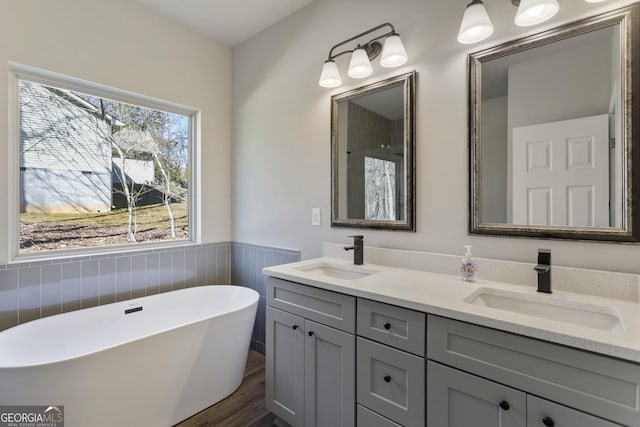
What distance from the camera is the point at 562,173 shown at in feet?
4.28

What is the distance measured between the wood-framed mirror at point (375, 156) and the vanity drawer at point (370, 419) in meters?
0.94

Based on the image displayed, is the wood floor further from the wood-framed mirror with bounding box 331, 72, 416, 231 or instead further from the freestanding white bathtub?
the wood-framed mirror with bounding box 331, 72, 416, 231

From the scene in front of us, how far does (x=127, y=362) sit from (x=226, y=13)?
2.53m

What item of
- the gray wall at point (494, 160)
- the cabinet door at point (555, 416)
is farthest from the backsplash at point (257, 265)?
the cabinet door at point (555, 416)

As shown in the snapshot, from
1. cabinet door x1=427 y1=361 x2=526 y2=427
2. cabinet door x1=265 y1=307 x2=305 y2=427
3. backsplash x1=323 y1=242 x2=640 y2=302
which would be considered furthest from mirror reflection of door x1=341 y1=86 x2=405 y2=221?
cabinet door x1=427 y1=361 x2=526 y2=427

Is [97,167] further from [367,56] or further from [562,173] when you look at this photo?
[562,173]

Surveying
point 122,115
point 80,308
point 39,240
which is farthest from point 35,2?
point 80,308

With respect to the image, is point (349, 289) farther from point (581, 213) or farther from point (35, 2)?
point (35, 2)

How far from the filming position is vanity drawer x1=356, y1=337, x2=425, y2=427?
1.16m

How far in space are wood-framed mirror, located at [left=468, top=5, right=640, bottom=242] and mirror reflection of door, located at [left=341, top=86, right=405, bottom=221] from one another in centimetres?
41

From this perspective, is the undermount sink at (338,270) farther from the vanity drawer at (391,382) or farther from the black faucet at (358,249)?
the vanity drawer at (391,382)

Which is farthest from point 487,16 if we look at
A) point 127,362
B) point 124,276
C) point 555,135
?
point 124,276

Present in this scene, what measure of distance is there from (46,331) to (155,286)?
73 cm

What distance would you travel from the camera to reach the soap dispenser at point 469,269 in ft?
4.72
